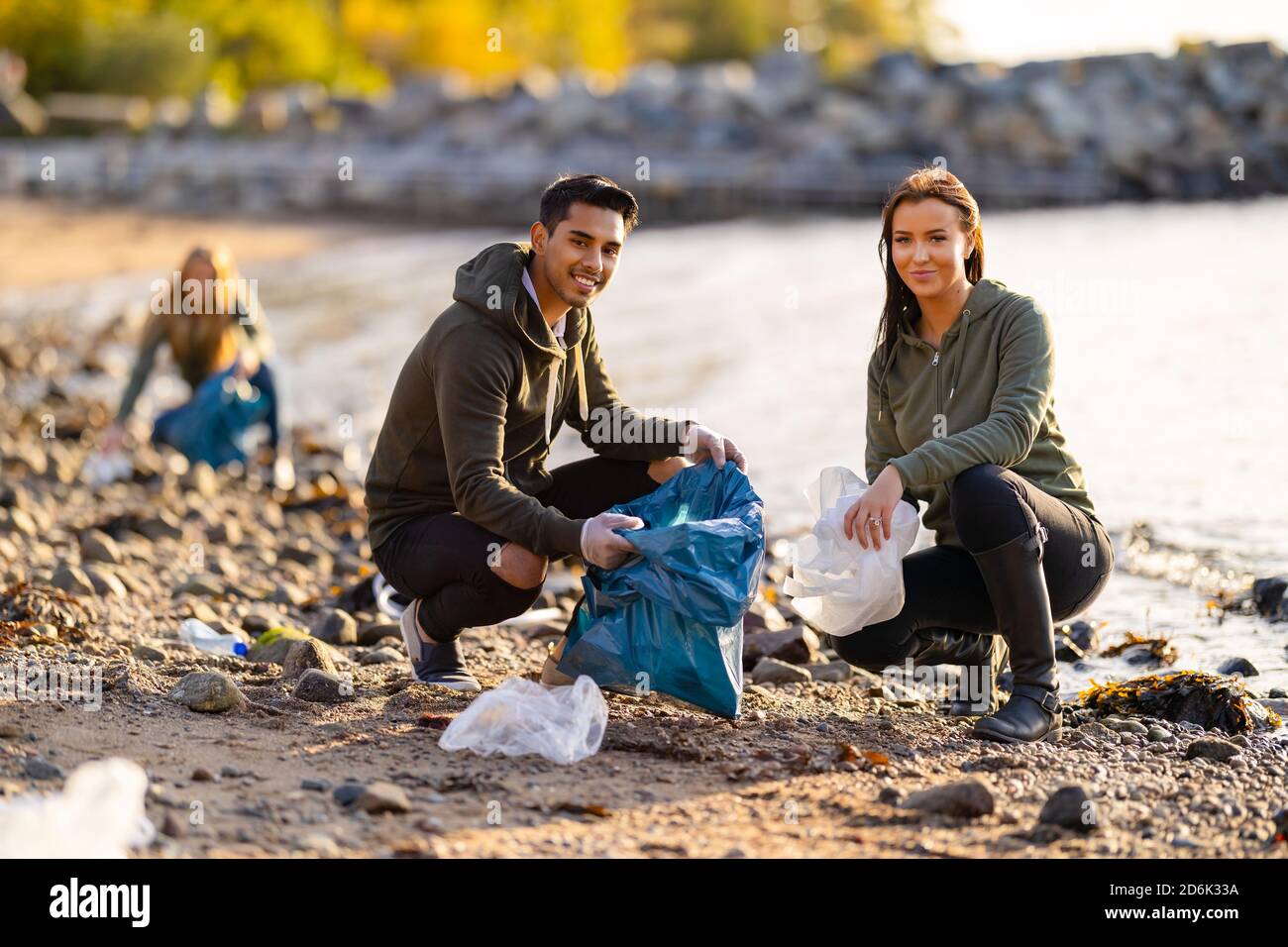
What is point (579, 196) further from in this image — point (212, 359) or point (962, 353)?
point (212, 359)

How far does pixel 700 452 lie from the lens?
158 inches

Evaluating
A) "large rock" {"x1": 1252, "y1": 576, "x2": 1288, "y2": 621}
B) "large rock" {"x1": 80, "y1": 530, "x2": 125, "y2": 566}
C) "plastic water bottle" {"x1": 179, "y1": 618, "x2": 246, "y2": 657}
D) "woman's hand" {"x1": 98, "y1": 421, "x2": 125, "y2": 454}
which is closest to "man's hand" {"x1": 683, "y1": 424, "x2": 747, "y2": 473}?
"plastic water bottle" {"x1": 179, "y1": 618, "x2": 246, "y2": 657}

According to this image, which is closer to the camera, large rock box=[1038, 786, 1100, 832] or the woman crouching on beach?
large rock box=[1038, 786, 1100, 832]

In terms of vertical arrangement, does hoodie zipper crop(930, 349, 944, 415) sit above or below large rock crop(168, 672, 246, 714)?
above

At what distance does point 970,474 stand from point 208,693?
1.92 meters

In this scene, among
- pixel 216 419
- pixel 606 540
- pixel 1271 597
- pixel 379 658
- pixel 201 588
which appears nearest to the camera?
pixel 606 540

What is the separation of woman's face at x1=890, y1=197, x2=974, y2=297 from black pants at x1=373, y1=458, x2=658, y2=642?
2.94ft

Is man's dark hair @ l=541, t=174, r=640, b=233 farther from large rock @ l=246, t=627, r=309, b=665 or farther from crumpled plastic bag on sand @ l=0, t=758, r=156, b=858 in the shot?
crumpled plastic bag on sand @ l=0, t=758, r=156, b=858

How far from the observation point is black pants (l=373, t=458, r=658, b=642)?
384cm

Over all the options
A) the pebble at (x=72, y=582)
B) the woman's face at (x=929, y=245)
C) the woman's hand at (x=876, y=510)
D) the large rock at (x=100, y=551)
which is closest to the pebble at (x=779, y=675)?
the woman's hand at (x=876, y=510)

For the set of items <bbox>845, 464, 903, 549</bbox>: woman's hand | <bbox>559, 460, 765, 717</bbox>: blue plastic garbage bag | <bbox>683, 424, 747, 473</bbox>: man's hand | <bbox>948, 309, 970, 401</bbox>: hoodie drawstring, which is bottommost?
<bbox>559, 460, 765, 717</bbox>: blue plastic garbage bag

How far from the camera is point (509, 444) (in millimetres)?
3967

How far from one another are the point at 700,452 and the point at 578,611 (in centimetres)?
55

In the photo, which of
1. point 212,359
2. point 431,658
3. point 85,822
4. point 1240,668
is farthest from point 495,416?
point 212,359
